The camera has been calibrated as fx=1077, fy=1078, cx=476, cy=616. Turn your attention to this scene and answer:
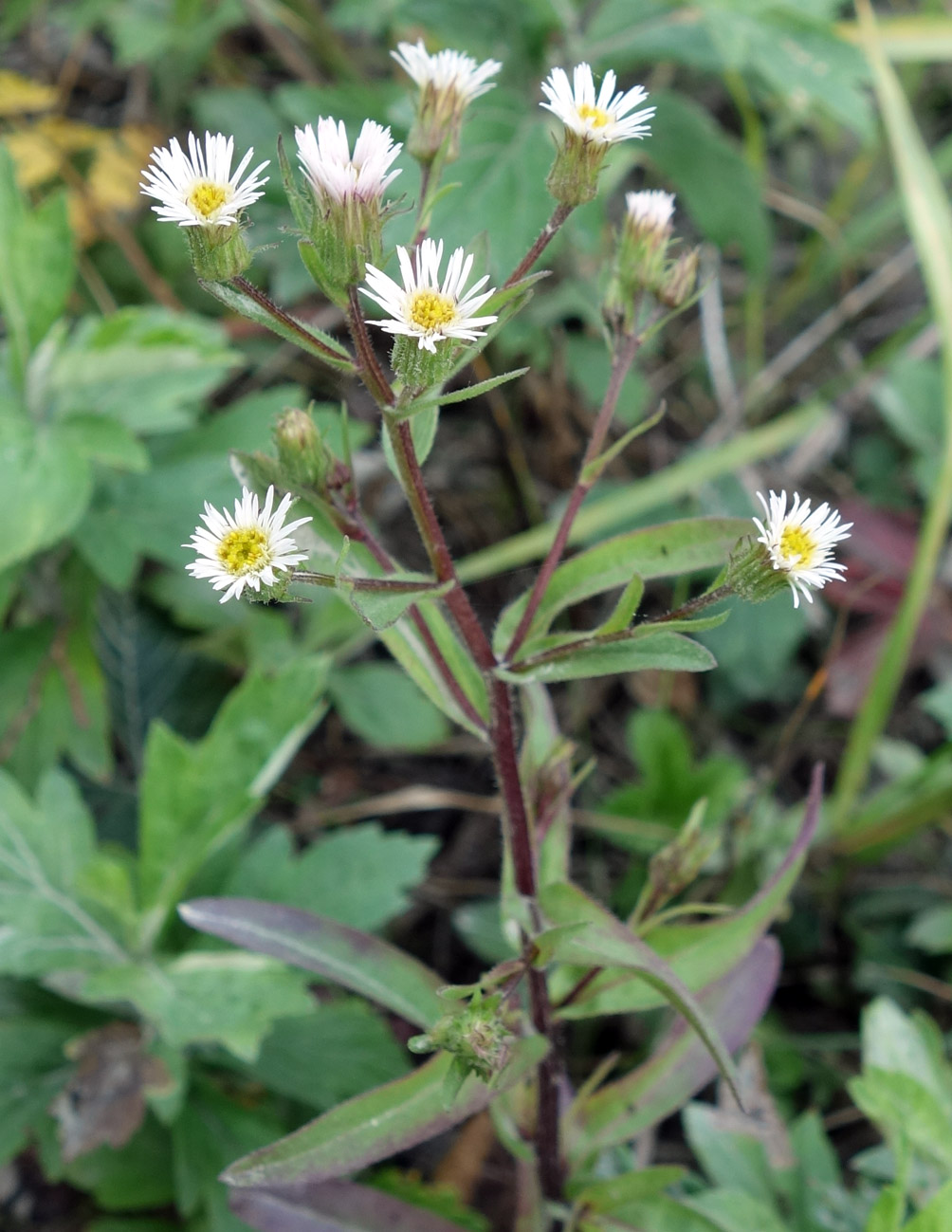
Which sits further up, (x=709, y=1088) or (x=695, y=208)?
Result: (x=695, y=208)

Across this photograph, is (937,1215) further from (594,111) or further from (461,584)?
(594,111)

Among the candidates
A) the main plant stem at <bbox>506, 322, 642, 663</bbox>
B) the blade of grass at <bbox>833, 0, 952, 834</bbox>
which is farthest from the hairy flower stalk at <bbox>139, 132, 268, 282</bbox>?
the blade of grass at <bbox>833, 0, 952, 834</bbox>

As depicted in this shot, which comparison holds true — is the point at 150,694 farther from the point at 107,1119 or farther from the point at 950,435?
the point at 950,435

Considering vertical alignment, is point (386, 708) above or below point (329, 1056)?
above

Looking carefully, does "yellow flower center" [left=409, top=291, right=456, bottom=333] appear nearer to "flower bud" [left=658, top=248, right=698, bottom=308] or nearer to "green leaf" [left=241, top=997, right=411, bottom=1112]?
"flower bud" [left=658, top=248, right=698, bottom=308]

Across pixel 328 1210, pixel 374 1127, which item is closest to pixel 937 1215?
pixel 374 1127

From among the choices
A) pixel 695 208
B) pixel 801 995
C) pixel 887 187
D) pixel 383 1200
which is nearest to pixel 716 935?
pixel 383 1200
